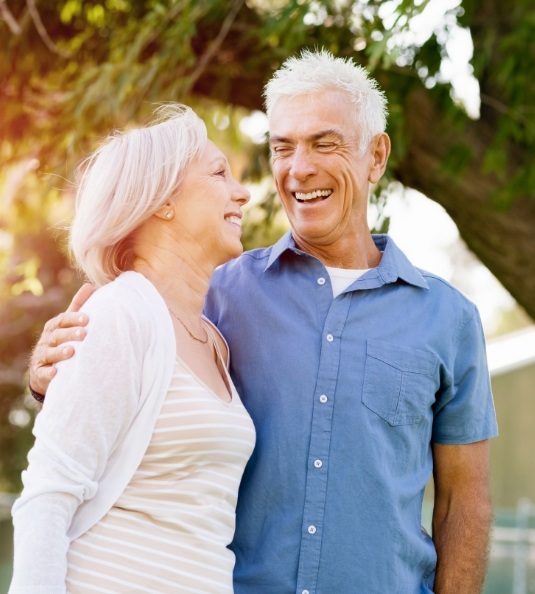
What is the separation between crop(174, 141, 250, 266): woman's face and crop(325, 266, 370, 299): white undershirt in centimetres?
44

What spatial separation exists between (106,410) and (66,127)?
347 cm

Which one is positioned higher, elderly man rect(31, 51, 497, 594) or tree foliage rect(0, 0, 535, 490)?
tree foliage rect(0, 0, 535, 490)

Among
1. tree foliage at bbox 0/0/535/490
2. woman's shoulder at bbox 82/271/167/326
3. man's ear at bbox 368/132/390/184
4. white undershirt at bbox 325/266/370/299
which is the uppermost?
tree foliage at bbox 0/0/535/490

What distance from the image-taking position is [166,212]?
2648mm

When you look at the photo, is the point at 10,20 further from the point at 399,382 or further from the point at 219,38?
the point at 399,382

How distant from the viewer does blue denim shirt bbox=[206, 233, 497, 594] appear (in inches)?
109

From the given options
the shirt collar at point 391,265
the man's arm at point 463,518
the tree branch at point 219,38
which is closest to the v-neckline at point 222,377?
the shirt collar at point 391,265

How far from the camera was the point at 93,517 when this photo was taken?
2.34 meters

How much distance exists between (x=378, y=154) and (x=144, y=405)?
4.45 feet

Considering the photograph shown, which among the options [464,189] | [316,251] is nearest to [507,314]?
[464,189]

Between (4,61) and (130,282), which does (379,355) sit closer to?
(130,282)

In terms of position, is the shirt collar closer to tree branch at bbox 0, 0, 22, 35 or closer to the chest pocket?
the chest pocket

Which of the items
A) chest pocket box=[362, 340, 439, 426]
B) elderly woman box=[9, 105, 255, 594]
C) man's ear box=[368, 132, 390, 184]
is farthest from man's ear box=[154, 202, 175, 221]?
man's ear box=[368, 132, 390, 184]

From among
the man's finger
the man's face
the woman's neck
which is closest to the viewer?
the woman's neck
